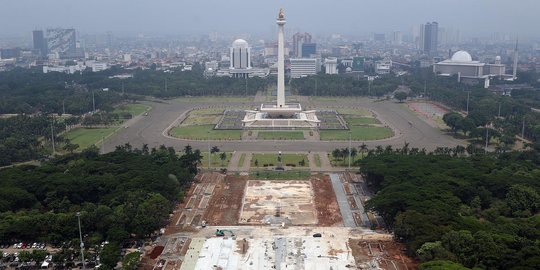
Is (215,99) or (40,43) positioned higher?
(40,43)

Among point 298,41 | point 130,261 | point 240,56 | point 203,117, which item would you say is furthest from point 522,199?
point 298,41

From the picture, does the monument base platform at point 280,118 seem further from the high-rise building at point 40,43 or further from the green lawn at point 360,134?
the high-rise building at point 40,43

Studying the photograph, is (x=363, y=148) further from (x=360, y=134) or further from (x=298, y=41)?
(x=298, y=41)

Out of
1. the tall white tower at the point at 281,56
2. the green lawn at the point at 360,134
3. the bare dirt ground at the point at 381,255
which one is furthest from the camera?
the tall white tower at the point at 281,56

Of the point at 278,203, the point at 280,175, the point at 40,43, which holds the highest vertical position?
the point at 40,43

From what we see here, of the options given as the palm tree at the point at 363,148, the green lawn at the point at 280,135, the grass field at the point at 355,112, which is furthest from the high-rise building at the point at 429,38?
the palm tree at the point at 363,148

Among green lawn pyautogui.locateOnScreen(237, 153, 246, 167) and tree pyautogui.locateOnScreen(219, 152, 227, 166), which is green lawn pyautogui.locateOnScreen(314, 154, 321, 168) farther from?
tree pyautogui.locateOnScreen(219, 152, 227, 166)
